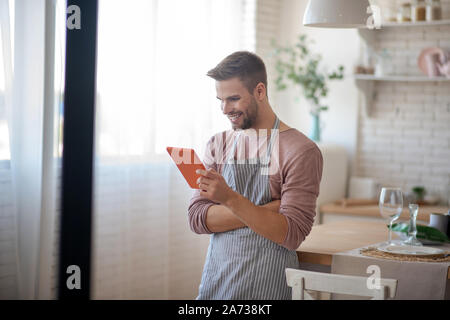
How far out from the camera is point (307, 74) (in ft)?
15.6

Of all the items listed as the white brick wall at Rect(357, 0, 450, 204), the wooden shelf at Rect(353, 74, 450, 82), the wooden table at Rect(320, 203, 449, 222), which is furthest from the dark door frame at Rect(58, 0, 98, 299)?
the white brick wall at Rect(357, 0, 450, 204)

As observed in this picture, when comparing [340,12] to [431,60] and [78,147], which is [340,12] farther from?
[431,60]

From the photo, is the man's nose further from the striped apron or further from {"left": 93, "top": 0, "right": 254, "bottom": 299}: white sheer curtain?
{"left": 93, "top": 0, "right": 254, "bottom": 299}: white sheer curtain

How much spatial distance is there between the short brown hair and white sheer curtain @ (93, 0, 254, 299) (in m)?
1.75

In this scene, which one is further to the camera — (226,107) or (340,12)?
(340,12)

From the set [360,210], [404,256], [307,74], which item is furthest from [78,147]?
[307,74]

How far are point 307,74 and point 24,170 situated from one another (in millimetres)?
2483

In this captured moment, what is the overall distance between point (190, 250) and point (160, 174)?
62cm

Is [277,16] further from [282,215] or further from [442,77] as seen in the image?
[282,215]

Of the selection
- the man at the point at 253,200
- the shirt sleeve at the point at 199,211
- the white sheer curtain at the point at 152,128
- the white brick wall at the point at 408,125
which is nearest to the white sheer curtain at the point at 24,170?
the white sheer curtain at the point at 152,128

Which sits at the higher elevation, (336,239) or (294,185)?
(294,185)

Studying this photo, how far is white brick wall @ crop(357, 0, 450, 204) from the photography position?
15.5 ft
